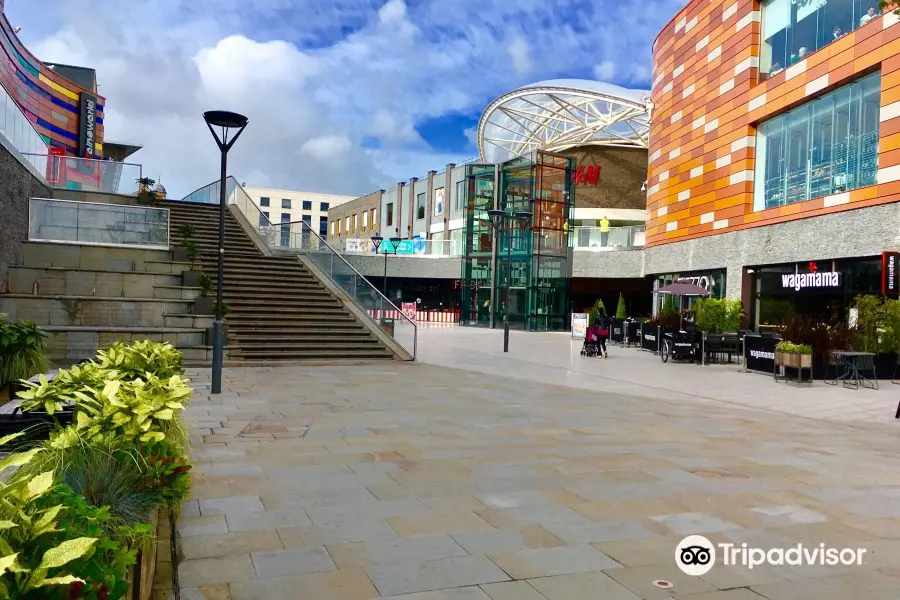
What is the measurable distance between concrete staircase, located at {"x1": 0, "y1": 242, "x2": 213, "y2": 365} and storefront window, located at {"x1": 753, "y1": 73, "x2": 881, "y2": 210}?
658 inches

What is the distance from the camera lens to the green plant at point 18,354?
8363 millimetres

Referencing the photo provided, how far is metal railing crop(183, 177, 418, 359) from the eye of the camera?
1722 cm

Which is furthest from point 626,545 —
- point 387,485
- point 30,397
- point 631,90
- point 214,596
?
point 631,90

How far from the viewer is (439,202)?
51688 millimetres

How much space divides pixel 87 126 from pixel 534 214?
2355 centimetres

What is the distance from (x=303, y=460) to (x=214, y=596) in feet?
9.48

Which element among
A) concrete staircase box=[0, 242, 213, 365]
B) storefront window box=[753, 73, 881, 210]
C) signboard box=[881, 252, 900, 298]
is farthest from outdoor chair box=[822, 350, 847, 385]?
concrete staircase box=[0, 242, 213, 365]

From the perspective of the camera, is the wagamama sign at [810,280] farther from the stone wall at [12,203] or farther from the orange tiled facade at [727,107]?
the stone wall at [12,203]

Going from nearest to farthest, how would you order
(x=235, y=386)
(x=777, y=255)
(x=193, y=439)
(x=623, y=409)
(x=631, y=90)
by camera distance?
(x=193, y=439)
(x=623, y=409)
(x=235, y=386)
(x=777, y=255)
(x=631, y=90)

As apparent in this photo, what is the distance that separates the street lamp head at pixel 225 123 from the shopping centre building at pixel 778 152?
1460 cm

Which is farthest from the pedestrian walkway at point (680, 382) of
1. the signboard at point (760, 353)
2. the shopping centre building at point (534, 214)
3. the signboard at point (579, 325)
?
the shopping centre building at point (534, 214)

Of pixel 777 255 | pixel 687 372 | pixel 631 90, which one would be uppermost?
pixel 631 90

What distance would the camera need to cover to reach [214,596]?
133 inches

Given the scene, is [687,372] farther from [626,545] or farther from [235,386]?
[626,545]
